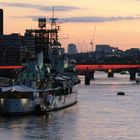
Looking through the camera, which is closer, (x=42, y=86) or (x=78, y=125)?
(x=78, y=125)

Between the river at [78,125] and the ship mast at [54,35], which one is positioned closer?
the river at [78,125]

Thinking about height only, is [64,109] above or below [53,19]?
below

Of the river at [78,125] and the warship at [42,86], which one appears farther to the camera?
the warship at [42,86]

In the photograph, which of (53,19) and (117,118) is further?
(53,19)

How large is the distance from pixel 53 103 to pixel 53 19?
20.7m

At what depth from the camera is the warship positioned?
251ft

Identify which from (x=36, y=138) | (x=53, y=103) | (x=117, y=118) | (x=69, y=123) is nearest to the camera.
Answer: (x=36, y=138)

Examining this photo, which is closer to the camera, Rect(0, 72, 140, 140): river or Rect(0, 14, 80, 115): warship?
Rect(0, 72, 140, 140): river

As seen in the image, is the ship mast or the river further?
the ship mast

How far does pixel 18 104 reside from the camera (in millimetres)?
75500

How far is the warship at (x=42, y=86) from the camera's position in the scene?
76.4m

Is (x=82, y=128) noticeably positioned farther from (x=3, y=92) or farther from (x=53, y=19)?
(x=53, y=19)

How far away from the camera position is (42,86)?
83.8m

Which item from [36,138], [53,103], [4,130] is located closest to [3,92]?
[53,103]
